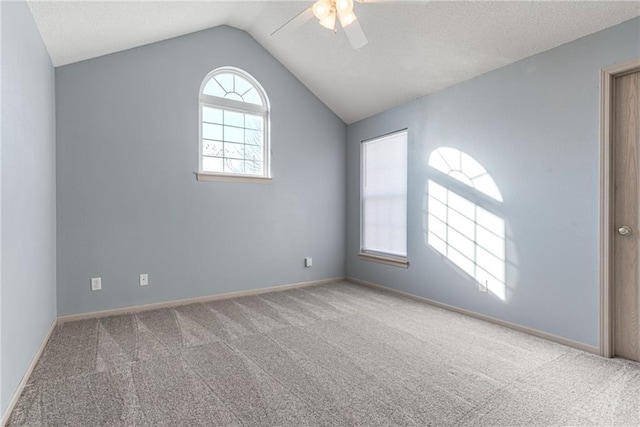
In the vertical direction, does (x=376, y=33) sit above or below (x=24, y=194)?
above

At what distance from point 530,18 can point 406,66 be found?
45.8 inches

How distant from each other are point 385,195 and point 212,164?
2.17 m

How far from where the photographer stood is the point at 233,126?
4105 millimetres

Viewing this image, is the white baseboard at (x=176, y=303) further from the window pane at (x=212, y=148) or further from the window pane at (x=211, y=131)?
the window pane at (x=211, y=131)

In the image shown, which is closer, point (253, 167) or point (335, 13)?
point (335, 13)

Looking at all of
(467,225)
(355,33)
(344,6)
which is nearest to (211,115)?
(355,33)

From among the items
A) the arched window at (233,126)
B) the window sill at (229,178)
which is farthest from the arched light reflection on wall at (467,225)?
the arched window at (233,126)

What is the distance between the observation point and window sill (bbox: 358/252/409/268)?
404 centimetres

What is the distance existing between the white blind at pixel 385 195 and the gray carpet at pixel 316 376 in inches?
49.4

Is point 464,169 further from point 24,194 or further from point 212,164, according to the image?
point 24,194

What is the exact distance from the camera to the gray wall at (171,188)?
10.5 feet

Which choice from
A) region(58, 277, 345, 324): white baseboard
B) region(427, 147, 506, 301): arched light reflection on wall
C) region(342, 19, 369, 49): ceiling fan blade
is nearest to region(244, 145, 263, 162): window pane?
region(58, 277, 345, 324): white baseboard

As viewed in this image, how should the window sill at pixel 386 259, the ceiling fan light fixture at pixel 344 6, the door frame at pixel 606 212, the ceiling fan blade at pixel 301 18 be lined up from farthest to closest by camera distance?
1. the window sill at pixel 386 259
2. the door frame at pixel 606 212
3. the ceiling fan blade at pixel 301 18
4. the ceiling fan light fixture at pixel 344 6

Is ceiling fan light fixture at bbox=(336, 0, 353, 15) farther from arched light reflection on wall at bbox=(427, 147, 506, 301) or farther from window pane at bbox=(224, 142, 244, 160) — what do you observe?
window pane at bbox=(224, 142, 244, 160)
